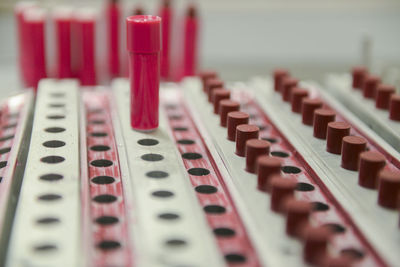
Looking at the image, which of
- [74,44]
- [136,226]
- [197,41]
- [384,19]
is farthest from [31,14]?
[384,19]

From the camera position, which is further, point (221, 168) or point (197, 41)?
point (197, 41)

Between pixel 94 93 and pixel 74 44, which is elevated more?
pixel 74 44

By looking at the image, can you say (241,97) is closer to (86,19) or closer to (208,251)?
(86,19)

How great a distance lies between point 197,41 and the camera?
5.06 ft

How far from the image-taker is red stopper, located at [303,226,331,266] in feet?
1.99

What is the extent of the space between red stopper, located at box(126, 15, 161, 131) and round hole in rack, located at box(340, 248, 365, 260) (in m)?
0.44

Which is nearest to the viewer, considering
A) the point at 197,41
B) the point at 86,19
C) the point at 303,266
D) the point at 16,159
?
the point at 303,266

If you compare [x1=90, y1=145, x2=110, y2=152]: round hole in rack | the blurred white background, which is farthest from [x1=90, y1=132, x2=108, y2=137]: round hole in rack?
the blurred white background

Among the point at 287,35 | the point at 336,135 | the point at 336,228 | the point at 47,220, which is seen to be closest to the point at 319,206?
the point at 336,228

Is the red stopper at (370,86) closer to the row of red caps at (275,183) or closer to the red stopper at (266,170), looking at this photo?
the row of red caps at (275,183)

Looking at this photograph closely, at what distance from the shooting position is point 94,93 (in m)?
1.28

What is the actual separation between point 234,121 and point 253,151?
13 cm

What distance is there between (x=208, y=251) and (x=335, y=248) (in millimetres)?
166

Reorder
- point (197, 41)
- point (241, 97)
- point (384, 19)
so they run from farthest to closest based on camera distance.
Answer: point (384, 19)
point (197, 41)
point (241, 97)
